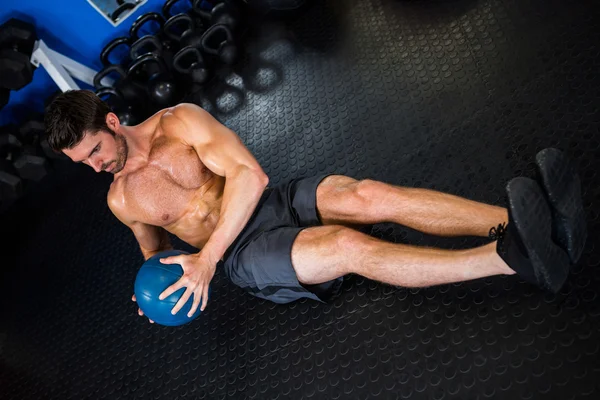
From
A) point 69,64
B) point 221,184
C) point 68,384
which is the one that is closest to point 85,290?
point 68,384

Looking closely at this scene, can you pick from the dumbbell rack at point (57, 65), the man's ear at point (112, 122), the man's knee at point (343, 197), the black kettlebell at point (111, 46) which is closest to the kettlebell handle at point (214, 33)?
the black kettlebell at point (111, 46)

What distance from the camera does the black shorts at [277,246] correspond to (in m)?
1.64

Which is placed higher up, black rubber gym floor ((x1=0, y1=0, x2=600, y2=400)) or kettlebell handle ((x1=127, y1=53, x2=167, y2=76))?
kettlebell handle ((x1=127, y1=53, x2=167, y2=76))

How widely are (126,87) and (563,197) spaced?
8.13ft

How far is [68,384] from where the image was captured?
217cm

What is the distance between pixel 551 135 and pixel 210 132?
115 cm

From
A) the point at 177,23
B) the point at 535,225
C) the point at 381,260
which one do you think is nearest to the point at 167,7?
the point at 177,23

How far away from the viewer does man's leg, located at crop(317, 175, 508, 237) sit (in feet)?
4.75

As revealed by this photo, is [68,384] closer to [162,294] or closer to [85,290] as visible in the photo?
[85,290]

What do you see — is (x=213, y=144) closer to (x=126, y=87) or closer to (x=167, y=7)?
(x=126, y=87)

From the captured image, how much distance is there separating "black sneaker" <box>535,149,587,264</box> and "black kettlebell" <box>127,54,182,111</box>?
228 centimetres

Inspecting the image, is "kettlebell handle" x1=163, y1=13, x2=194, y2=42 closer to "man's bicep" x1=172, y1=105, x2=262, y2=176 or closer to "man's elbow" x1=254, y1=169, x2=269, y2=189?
"man's bicep" x1=172, y1=105, x2=262, y2=176

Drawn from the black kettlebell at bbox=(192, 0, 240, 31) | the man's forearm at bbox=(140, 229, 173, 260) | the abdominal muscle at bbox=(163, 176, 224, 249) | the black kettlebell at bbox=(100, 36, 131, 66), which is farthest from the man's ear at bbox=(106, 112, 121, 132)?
the black kettlebell at bbox=(100, 36, 131, 66)

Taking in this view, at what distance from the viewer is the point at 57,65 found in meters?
2.98
